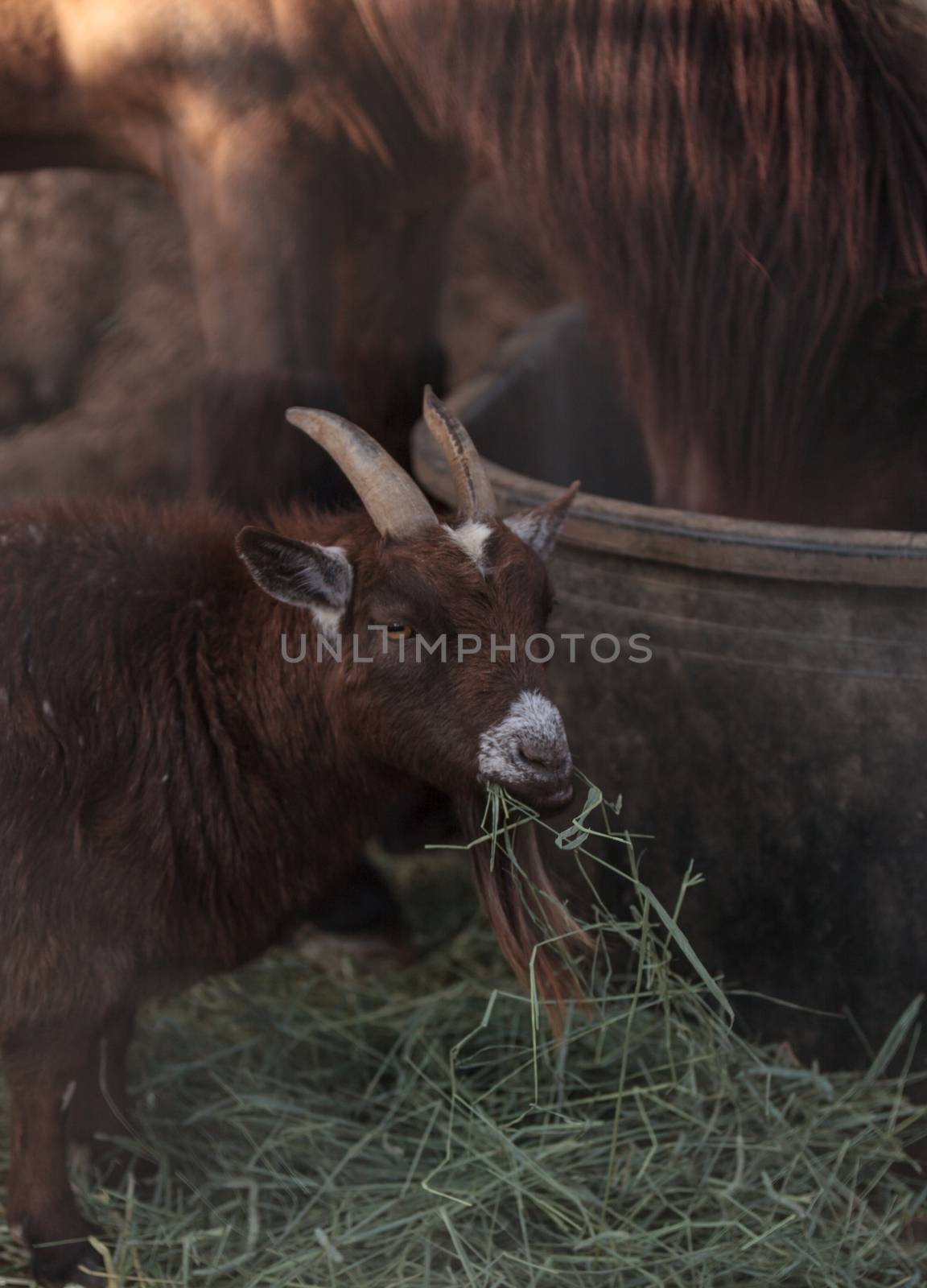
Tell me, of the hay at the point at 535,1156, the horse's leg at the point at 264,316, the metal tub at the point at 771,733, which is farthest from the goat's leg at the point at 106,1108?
the horse's leg at the point at 264,316

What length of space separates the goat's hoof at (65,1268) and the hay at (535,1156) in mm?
39

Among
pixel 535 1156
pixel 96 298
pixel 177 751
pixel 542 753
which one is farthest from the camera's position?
pixel 96 298

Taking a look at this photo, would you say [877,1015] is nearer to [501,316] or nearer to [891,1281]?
[891,1281]

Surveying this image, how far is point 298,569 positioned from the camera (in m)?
2.20

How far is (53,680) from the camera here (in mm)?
2256

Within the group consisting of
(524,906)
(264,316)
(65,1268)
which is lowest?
(65,1268)

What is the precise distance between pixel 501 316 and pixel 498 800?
353 cm

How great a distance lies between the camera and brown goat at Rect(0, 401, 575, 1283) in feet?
7.13

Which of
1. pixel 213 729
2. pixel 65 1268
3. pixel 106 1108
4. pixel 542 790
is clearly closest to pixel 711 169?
pixel 542 790

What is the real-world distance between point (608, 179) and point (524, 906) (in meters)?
1.41

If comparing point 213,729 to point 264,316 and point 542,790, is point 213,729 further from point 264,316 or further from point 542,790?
point 264,316

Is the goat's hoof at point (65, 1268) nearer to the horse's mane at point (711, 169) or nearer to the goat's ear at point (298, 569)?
the goat's ear at point (298, 569)

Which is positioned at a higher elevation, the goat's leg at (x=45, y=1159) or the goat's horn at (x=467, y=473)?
the goat's horn at (x=467, y=473)

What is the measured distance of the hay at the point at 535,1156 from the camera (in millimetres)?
2322
